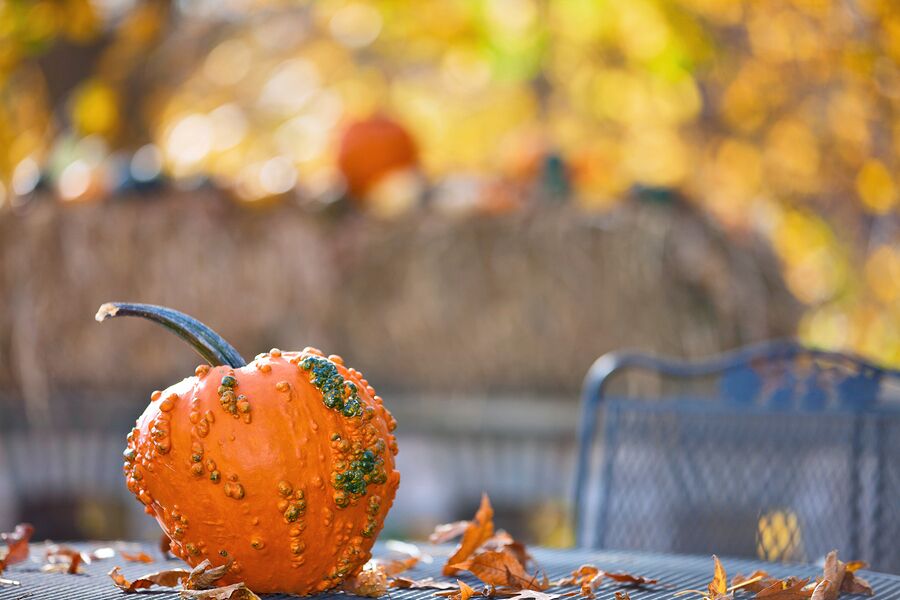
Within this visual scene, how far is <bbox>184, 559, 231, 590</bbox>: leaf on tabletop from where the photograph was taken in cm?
110

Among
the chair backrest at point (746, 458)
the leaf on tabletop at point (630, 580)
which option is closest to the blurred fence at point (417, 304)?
the chair backrest at point (746, 458)

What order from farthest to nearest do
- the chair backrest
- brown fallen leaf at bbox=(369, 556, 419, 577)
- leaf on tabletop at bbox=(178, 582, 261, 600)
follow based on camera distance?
the chair backrest → brown fallen leaf at bbox=(369, 556, 419, 577) → leaf on tabletop at bbox=(178, 582, 261, 600)

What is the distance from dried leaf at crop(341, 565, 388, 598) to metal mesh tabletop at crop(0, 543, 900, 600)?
17mm

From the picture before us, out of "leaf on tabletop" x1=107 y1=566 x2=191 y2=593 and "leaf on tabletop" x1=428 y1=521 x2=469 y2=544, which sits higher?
"leaf on tabletop" x1=107 y1=566 x2=191 y2=593

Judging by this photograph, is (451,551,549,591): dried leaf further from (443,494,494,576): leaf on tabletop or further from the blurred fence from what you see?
the blurred fence

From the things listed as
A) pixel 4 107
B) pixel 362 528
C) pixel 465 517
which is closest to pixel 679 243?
pixel 465 517

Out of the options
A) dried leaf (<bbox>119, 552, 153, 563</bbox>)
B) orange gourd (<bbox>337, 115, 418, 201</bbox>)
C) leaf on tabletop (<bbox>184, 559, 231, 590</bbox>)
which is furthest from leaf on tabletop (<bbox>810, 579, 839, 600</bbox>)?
orange gourd (<bbox>337, 115, 418, 201</bbox>)

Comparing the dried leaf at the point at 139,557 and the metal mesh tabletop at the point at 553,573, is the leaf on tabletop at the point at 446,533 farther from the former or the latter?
the dried leaf at the point at 139,557

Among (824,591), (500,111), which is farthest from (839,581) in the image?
(500,111)

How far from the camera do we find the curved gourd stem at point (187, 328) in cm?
115

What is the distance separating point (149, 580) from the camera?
1.13m

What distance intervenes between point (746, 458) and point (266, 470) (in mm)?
1237

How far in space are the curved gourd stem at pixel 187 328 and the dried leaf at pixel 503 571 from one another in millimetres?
340

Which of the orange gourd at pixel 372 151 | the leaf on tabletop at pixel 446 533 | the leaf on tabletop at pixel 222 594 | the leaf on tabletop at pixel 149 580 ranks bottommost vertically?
the leaf on tabletop at pixel 446 533
